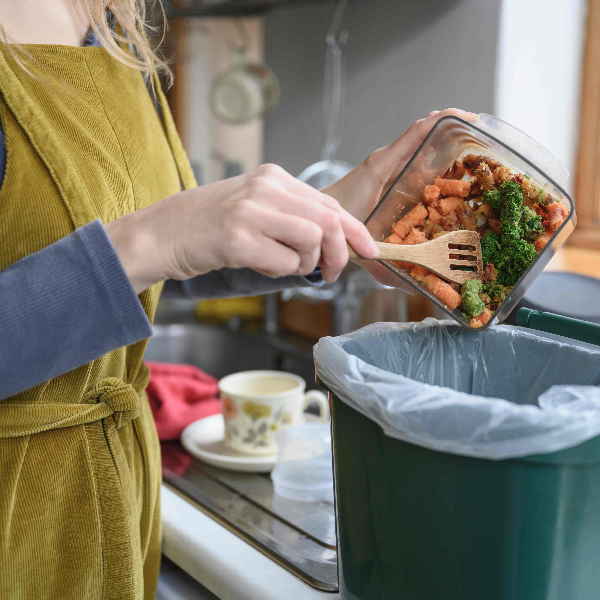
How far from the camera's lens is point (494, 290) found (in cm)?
52

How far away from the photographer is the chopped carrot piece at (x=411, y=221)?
548 millimetres

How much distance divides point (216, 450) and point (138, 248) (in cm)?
48

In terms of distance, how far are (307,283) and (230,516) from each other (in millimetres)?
254

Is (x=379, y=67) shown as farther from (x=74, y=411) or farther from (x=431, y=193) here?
(x=74, y=411)

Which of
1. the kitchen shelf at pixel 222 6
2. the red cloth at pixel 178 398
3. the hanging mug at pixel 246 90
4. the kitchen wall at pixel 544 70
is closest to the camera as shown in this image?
the red cloth at pixel 178 398

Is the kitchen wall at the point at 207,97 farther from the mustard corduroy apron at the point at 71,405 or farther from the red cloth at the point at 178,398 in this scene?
the mustard corduroy apron at the point at 71,405

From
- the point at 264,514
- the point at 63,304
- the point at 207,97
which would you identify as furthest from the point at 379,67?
the point at 63,304

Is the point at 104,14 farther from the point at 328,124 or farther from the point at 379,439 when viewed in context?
the point at 328,124

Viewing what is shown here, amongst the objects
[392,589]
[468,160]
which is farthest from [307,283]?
[392,589]

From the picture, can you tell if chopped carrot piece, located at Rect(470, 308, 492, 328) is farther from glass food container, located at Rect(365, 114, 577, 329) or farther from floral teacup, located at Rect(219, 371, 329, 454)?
floral teacup, located at Rect(219, 371, 329, 454)

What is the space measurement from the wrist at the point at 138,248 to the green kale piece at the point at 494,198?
272 mm

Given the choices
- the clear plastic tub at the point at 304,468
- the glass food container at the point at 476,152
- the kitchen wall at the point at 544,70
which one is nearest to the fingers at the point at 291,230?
the glass food container at the point at 476,152

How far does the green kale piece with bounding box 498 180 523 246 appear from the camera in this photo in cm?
51

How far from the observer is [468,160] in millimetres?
A: 548
